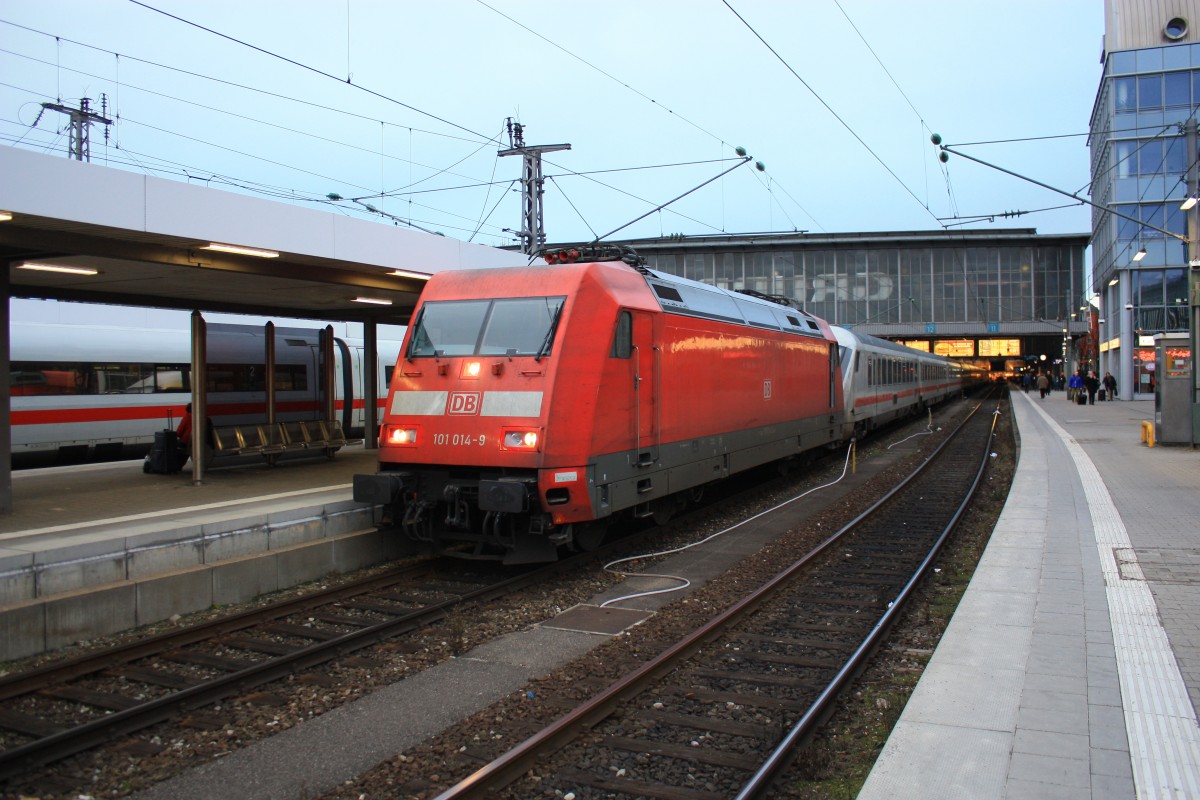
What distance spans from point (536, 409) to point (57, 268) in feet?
21.7

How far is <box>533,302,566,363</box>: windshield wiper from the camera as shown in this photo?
8.51 meters

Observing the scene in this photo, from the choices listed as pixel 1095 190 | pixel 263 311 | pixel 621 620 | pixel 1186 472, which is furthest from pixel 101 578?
pixel 1095 190

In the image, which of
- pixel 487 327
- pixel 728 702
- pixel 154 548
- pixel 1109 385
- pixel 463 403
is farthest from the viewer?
pixel 1109 385

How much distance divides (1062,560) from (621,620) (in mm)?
4720

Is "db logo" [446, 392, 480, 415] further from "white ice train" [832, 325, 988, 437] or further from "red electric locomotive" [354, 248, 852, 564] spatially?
"white ice train" [832, 325, 988, 437]

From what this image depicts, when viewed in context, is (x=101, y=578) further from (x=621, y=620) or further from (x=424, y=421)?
(x=621, y=620)

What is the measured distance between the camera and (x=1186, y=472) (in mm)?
15461

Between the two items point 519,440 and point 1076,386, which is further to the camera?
point 1076,386

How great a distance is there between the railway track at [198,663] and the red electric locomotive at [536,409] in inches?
33.8

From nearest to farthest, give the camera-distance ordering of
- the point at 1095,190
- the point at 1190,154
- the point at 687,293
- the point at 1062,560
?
the point at 1062,560 < the point at 687,293 < the point at 1190,154 < the point at 1095,190

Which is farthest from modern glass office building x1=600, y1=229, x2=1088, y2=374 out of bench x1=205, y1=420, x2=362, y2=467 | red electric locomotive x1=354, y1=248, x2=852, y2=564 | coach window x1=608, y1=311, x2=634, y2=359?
coach window x1=608, y1=311, x2=634, y2=359

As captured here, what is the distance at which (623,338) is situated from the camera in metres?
9.12

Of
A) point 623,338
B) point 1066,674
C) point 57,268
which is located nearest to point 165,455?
point 57,268

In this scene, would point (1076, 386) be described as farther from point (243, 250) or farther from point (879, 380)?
point (243, 250)
